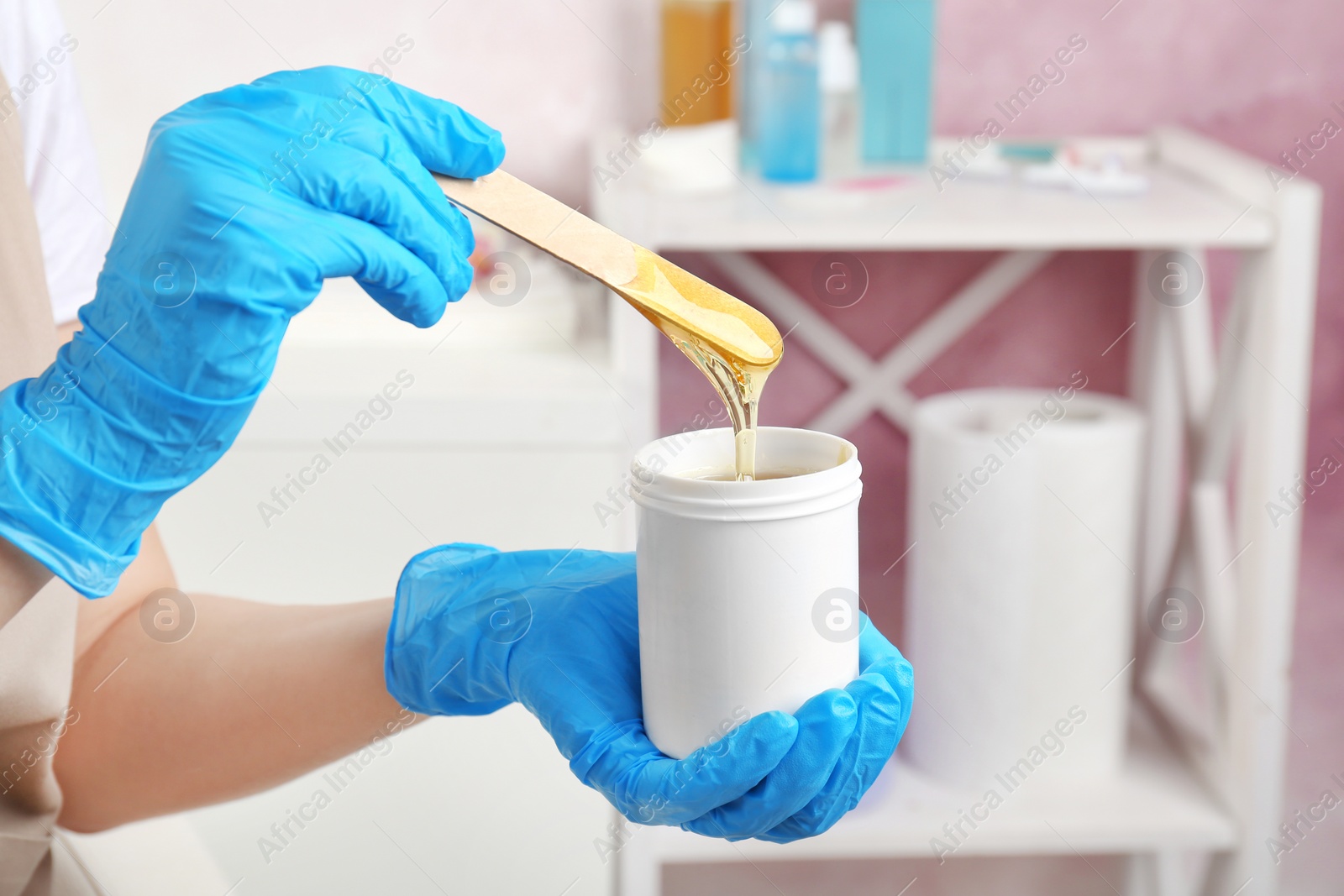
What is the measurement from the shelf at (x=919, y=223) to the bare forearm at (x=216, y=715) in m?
0.49

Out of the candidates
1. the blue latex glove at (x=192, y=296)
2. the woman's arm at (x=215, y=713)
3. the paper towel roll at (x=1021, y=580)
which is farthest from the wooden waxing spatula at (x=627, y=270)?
the paper towel roll at (x=1021, y=580)

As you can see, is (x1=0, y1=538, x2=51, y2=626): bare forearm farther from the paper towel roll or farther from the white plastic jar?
the paper towel roll

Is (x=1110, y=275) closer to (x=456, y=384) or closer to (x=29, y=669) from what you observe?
(x=456, y=384)

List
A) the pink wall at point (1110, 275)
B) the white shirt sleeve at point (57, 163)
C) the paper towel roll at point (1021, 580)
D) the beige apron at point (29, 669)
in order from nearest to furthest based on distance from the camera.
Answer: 1. the beige apron at point (29, 669)
2. the white shirt sleeve at point (57, 163)
3. the paper towel roll at point (1021, 580)
4. the pink wall at point (1110, 275)

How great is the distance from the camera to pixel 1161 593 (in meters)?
1.55

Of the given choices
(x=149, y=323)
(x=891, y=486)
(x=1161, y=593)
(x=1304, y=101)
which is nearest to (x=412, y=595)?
(x=149, y=323)

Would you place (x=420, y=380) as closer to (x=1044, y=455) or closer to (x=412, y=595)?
(x=412, y=595)

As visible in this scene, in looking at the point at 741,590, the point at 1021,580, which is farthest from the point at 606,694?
the point at 1021,580

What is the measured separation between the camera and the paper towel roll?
125 centimetres

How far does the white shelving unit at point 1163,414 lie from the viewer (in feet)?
3.74

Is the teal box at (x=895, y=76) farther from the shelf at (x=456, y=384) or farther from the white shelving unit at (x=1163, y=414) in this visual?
the shelf at (x=456, y=384)

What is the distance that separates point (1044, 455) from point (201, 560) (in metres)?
0.83

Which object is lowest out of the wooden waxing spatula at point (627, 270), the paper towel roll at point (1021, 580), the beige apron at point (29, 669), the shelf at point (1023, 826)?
the shelf at point (1023, 826)

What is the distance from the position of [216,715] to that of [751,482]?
43 centimetres
